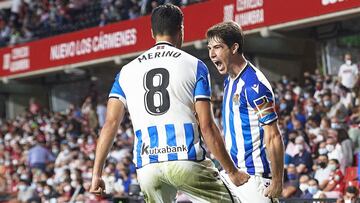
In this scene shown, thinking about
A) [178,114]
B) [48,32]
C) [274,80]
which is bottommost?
[178,114]

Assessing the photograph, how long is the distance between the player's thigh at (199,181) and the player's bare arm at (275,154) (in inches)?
21.3

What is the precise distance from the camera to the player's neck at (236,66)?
6414 mm

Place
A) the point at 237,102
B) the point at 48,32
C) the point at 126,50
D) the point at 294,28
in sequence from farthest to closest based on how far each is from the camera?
1. the point at 48,32
2. the point at 126,50
3. the point at 294,28
4. the point at 237,102

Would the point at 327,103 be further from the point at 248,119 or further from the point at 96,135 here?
the point at 248,119

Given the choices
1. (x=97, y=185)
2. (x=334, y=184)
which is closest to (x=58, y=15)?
(x=334, y=184)

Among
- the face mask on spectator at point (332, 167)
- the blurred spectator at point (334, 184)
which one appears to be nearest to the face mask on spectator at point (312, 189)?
the blurred spectator at point (334, 184)

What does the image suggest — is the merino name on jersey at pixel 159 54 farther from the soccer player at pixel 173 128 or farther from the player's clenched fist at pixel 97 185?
the player's clenched fist at pixel 97 185

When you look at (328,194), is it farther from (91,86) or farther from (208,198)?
(91,86)

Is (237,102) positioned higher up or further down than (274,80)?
further down

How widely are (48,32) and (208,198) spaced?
969 inches

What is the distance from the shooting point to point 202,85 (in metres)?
5.56

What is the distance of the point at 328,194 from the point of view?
13.0 m

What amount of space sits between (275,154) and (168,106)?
38.6 inches

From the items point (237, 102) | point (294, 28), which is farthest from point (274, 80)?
point (237, 102)
